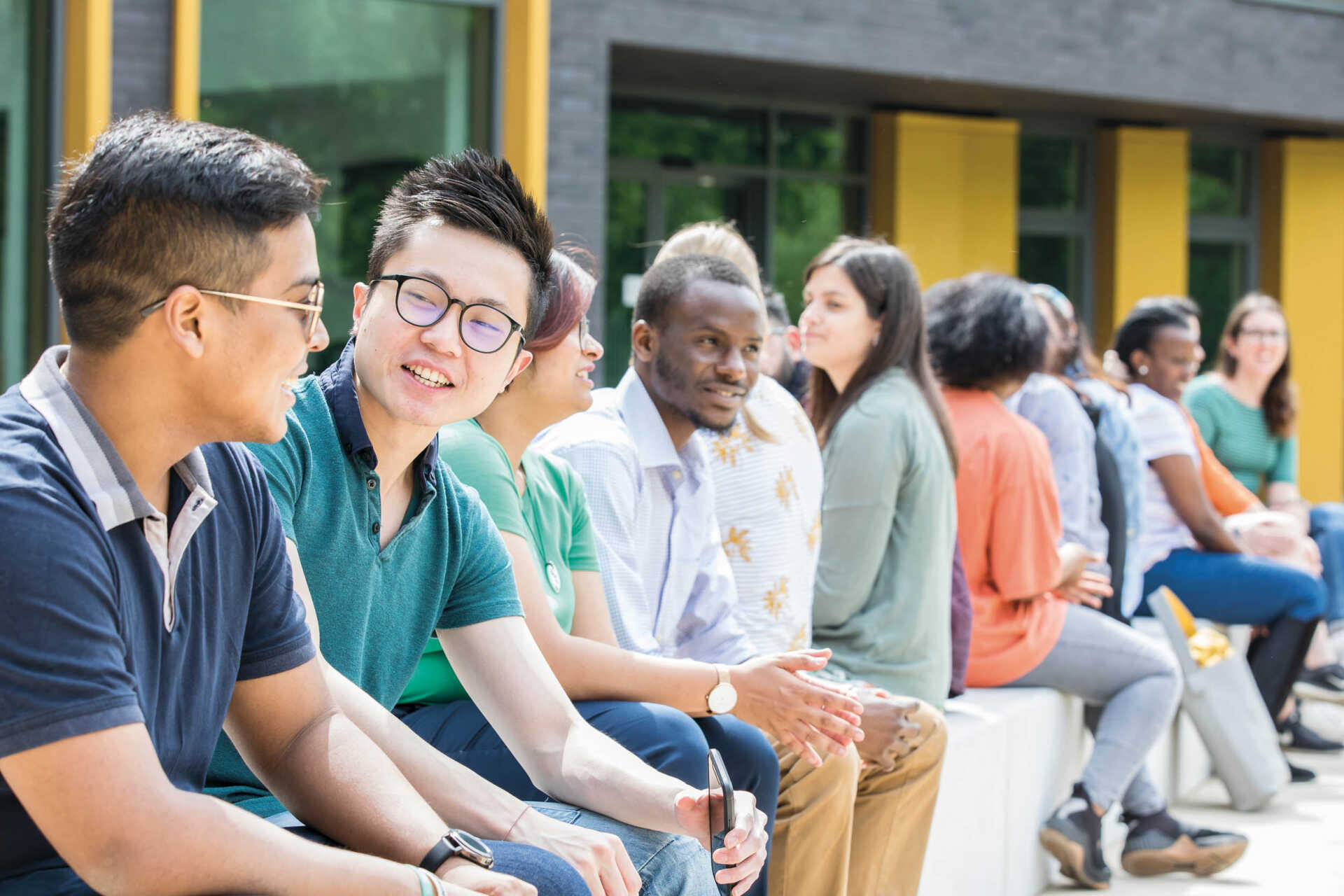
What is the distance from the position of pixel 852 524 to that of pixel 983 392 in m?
1.04

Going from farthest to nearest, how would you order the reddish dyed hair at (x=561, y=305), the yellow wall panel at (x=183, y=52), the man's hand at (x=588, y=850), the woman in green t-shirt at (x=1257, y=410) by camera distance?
the woman in green t-shirt at (x=1257, y=410)
the yellow wall panel at (x=183, y=52)
the reddish dyed hair at (x=561, y=305)
the man's hand at (x=588, y=850)

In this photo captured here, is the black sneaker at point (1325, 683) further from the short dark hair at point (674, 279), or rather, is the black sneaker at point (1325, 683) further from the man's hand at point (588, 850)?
the man's hand at point (588, 850)

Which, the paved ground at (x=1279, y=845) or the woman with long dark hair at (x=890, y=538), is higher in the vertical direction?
the woman with long dark hair at (x=890, y=538)

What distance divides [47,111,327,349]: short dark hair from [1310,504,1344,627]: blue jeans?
21.2 ft

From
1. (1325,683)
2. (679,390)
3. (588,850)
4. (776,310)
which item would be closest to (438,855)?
(588,850)

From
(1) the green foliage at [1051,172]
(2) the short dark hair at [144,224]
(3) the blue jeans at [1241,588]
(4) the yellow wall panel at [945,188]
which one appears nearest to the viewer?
(2) the short dark hair at [144,224]

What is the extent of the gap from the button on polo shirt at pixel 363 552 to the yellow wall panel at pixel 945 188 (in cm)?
992

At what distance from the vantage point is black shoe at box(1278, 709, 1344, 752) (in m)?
6.42

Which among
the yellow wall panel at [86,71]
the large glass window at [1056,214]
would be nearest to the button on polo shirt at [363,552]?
the yellow wall panel at [86,71]

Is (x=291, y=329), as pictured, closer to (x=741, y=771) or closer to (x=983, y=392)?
(x=741, y=771)

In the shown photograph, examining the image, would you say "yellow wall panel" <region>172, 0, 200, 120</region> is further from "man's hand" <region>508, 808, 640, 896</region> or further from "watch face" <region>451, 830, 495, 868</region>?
"watch face" <region>451, 830, 495, 868</region>

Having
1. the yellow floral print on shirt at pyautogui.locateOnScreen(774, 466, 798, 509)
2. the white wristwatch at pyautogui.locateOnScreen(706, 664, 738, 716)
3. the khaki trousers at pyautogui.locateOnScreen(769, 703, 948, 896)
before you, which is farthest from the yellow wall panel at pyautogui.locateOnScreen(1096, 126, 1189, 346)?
the white wristwatch at pyautogui.locateOnScreen(706, 664, 738, 716)

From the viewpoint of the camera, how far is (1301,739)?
21.1 ft

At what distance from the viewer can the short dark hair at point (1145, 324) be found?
6.45 metres
